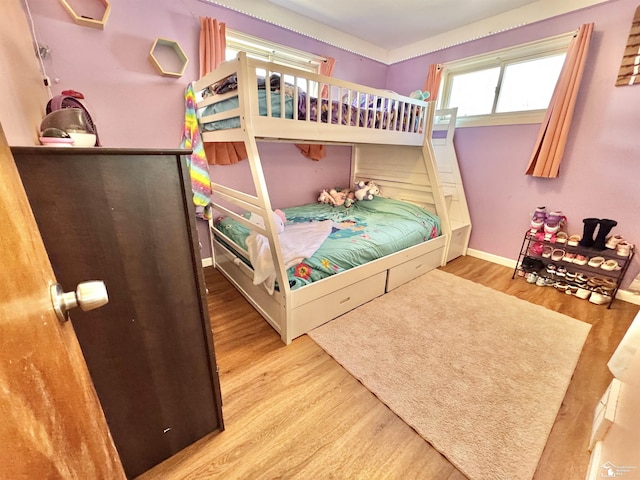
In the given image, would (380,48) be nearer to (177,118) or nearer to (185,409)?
(177,118)

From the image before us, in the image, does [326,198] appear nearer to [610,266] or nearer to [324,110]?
[324,110]

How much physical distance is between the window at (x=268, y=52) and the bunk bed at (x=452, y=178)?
62.8 inches

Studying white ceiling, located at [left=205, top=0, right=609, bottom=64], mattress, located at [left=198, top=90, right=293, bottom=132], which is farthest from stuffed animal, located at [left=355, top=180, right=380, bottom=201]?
mattress, located at [left=198, top=90, right=293, bottom=132]

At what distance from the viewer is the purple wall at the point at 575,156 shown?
224 centimetres

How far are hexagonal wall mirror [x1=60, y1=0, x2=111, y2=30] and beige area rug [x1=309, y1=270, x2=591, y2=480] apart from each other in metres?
2.72

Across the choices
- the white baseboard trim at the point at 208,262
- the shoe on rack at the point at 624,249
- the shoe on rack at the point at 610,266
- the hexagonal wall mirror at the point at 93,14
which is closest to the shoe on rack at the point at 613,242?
the shoe on rack at the point at 624,249

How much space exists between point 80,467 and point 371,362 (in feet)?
4.95

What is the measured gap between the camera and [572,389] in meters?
1.53

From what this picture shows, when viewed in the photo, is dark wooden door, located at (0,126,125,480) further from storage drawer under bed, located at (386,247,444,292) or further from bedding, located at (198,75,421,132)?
storage drawer under bed, located at (386,247,444,292)

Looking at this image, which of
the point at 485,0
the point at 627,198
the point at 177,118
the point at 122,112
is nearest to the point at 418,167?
the point at 485,0

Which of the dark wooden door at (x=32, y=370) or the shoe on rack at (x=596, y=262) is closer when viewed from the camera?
the dark wooden door at (x=32, y=370)

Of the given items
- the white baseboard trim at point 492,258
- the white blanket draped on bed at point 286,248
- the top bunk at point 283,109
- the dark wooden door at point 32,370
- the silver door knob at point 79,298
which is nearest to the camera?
the dark wooden door at point 32,370

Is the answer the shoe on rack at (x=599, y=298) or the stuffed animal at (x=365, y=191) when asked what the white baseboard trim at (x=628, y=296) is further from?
the stuffed animal at (x=365, y=191)

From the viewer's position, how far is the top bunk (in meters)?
1.57
